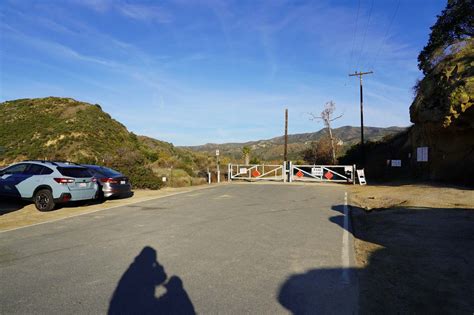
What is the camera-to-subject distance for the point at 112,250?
281 inches

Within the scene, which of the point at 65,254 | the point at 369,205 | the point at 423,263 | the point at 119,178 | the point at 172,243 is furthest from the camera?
the point at 119,178

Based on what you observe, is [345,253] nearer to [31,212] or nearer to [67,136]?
[31,212]

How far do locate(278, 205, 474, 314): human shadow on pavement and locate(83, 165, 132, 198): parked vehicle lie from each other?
10.4 meters

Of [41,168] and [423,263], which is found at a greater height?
[41,168]

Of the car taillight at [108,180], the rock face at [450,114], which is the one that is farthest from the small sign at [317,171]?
the car taillight at [108,180]

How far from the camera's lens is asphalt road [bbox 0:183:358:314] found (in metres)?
4.59

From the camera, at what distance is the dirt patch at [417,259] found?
4.68 m

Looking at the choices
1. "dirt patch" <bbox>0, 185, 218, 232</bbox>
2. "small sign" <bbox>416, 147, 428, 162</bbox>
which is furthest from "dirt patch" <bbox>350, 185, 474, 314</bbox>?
"small sign" <bbox>416, 147, 428, 162</bbox>

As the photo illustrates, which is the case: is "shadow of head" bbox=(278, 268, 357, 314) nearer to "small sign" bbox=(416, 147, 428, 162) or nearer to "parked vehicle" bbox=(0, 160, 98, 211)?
"parked vehicle" bbox=(0, 160, 98, 211)

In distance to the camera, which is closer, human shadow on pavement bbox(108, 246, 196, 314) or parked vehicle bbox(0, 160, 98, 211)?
human shadow on pavement bbox(108, 246, 196, 314)

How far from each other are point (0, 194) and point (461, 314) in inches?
554

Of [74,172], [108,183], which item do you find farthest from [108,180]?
[74,172]

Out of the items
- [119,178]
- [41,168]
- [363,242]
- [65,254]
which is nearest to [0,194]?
[41,168]

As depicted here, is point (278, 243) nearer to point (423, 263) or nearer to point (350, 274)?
point (350, 274)
